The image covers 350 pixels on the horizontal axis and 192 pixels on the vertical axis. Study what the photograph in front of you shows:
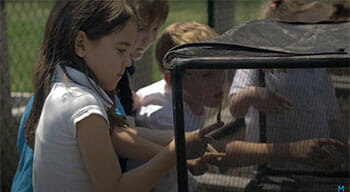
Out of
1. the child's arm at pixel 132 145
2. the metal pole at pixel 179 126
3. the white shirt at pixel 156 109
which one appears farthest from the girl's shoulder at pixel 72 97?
the white shirt at pixel 156 109

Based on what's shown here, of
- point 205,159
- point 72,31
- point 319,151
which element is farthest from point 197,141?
point 72,31

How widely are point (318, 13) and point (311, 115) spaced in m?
1.46

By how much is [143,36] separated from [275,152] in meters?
1.14

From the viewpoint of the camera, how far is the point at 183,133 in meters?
1.27

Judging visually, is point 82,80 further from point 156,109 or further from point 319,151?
point 319,151

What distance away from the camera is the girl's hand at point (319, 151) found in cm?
127

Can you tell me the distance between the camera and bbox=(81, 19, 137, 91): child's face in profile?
64.4 inches

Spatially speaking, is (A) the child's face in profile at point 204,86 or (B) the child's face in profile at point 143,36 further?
(B) the child's face in profile at point 143,36

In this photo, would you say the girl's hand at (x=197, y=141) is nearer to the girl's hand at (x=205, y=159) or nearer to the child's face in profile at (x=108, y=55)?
the girl's hand at (x=205, y=159)

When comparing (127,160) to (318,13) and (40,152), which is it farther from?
(318,13)

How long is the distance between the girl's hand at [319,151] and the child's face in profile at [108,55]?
0.67 metres

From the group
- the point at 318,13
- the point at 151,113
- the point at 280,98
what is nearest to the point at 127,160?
the point at 151,113

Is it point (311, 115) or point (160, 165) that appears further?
point (160, 165)

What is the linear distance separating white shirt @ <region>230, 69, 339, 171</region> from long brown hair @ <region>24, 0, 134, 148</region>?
1.77 feet
